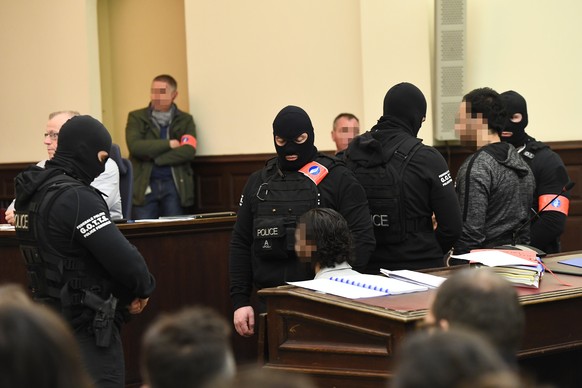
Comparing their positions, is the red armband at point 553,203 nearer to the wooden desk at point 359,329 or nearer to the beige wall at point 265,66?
the wooden desk at point 359,329

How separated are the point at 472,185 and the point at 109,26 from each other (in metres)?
6.58

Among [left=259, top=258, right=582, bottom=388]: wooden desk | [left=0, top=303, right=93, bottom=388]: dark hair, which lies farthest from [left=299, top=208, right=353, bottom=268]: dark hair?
[left=0, top=303, right=93, bottom=388]: dark hair

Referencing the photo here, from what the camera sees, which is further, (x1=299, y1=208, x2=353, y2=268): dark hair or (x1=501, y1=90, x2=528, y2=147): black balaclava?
(x1=501, y1=90, x2=528, y2=147): black balaclava

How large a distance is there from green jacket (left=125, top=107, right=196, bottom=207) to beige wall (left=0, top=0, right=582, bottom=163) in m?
0.43

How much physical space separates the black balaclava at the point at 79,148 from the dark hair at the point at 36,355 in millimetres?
2352

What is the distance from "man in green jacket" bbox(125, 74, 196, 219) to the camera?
8961mm

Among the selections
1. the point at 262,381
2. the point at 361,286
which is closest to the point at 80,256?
the point at 361,286

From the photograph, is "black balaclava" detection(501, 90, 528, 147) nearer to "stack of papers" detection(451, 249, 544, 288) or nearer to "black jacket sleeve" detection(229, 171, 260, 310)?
"stack of papers" detection(451, 249, 544, 288)

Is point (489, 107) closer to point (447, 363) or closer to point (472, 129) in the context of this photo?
point (472, 129)

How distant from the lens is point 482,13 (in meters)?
8.54

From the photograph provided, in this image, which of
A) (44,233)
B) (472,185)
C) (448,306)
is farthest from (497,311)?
(472,185)

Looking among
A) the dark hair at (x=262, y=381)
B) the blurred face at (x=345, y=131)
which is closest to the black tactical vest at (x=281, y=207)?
the dark hair at (x=262, y=381)

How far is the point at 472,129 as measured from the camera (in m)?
4.95

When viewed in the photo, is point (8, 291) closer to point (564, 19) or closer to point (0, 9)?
point (564, 19)
